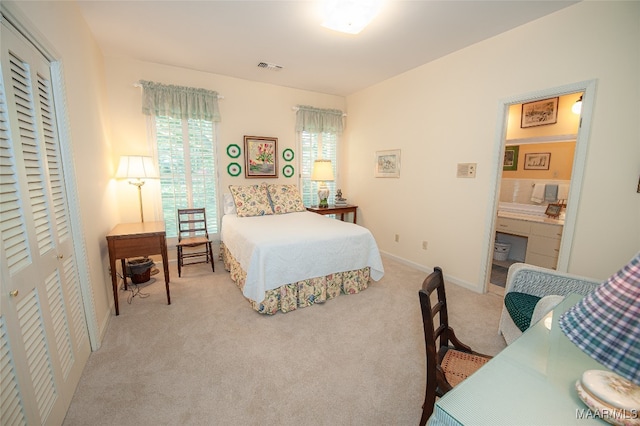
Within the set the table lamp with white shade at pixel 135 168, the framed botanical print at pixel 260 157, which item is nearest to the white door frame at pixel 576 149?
the framed botanical print at pixel 260 157

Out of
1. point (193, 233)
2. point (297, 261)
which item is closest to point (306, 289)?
point (297, 261)

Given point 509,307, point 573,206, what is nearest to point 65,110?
point 509,307

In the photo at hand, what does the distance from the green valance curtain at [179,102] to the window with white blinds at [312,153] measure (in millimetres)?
1485

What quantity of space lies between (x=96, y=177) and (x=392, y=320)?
2985mm

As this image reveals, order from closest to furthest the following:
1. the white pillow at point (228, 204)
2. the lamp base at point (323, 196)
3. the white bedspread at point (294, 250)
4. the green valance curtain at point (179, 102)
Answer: the white bedspread at point (294, 250) → the green valance curtain at point (179, 102) → the white pillow at point (228, 204) → the lamp base at point (323, 196)

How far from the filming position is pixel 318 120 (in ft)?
15.1

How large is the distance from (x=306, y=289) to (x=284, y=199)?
5.65 feet

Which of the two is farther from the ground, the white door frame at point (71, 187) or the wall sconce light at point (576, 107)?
the wall sconce light at point (576, 107)

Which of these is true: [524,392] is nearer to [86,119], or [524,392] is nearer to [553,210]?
[86,119]

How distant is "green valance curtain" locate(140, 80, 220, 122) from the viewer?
3.39 meters

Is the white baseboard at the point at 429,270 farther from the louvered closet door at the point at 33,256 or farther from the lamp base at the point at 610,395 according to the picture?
the louvered closet door at the point at 33,256

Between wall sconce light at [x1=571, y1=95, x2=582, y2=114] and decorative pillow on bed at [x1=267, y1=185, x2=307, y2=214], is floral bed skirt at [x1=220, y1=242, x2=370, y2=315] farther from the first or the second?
wall sconce light at [x1=571, y1=95, x2=582, y2=114]

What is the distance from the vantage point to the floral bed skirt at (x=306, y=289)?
8.23ft

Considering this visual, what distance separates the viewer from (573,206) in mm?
2262
